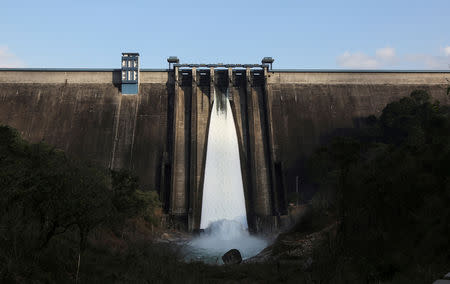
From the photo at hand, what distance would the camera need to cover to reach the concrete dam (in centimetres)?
4612

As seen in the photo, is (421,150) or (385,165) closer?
(421,150)

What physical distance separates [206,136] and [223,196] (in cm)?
682

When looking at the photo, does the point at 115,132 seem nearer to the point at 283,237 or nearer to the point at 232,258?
the point at 283,237

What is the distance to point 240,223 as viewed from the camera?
4403cm

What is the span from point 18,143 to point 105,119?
54.1 feet

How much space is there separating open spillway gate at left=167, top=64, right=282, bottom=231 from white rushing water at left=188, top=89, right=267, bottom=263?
0.56m

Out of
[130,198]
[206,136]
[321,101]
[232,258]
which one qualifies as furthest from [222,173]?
[232,258]

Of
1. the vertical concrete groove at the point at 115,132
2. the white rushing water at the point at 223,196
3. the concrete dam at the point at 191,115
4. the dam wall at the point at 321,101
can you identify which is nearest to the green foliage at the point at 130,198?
the concrete dam at the point at 191,115

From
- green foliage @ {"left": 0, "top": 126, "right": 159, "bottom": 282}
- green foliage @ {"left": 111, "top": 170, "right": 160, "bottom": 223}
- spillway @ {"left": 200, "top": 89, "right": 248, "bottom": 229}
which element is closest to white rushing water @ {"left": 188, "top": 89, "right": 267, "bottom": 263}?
spillway @ {"left": 200, "top": 89, "right": 248, "bottom": 229}

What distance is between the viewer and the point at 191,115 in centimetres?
4988

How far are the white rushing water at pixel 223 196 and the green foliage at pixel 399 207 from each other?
11.2 m

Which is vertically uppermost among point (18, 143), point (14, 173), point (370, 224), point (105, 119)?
point (105, 119)

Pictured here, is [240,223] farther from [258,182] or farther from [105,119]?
[105,119]

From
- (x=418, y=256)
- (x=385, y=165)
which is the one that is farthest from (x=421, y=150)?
(x=418, y=256)
